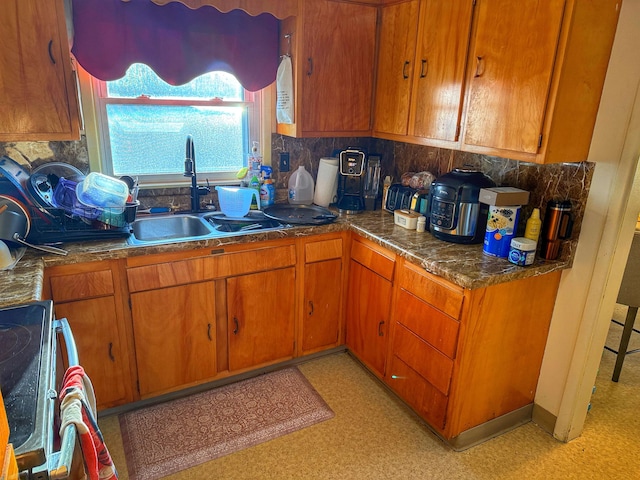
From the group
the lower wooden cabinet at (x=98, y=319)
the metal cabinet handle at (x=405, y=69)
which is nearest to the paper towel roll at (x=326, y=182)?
the metal cabinet handle at (x=405, y=69)

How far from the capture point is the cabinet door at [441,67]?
2061 mm

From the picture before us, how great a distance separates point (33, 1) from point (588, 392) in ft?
9.83

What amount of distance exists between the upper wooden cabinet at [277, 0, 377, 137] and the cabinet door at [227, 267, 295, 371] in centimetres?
87

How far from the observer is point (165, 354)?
2225 mm

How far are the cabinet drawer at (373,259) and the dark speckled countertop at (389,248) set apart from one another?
0.08m

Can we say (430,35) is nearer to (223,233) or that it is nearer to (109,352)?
(223,233)

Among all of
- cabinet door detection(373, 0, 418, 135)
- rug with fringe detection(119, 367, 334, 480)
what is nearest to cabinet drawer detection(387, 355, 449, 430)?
rug with fringe detection(119, 367, 334, 480)

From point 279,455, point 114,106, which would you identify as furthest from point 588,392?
point 114,106

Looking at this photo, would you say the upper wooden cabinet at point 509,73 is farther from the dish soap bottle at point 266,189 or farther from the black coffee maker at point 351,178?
the dish soap bottle at point 266,189

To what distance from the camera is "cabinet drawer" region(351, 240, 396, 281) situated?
228cm

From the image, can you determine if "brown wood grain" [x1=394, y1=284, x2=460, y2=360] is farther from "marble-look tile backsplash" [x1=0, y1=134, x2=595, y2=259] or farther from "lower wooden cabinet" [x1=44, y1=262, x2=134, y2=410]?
"lower wooden cabinet" [x1=44, y1=262, x2=134, y2=410]

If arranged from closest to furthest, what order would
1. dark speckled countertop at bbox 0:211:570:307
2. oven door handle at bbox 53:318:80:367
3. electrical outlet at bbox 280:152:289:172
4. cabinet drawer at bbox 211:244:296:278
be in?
oven door handle at bbox 53:318:80:367 < dark speckled countertop at bbox 0:211:570:307 < cabinet drawer at bbox 211:244:296:278 < electrical outlet at bbox 280:152:289:172

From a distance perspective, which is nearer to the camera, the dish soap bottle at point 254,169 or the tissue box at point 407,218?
the tissue box at point 407,218

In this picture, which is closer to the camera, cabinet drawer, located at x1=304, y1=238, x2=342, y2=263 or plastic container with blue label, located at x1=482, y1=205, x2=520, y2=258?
plastic container with blue label, located at x1=482, y1=205, x2=520, y2=258
